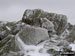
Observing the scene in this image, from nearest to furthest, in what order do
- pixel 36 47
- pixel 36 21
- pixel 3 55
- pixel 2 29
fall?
pixel 3 55 → pixel 36 47 → pixel 2 29 → pixel 36 21

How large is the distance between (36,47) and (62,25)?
13817 mm

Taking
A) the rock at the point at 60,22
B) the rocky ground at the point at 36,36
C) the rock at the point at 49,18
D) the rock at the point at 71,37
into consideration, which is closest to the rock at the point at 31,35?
the rocky ground at the point at 36,36

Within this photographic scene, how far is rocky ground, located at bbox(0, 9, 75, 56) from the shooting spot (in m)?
27.4

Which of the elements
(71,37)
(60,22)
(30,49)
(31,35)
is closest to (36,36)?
(31,35)

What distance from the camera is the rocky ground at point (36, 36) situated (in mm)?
27384

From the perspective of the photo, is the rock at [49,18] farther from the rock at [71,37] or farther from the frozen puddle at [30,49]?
the frozen puddle at [30,49]

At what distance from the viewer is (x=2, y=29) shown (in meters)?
36.2

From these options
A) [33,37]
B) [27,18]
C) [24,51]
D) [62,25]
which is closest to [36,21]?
[27,18]

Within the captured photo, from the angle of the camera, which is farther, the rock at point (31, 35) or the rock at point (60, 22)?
the rock at point (60, 22)

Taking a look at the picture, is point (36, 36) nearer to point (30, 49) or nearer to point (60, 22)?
point (30, 49)

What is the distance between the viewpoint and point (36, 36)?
102 feet

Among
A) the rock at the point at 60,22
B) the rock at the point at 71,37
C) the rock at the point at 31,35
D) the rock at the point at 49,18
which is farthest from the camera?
the rock at the point at 60,22

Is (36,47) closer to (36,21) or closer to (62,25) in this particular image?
(36,21)

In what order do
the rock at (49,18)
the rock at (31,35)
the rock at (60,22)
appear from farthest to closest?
the rock at (60,22) < the rock at (49,18) < the rock at (31,35)
